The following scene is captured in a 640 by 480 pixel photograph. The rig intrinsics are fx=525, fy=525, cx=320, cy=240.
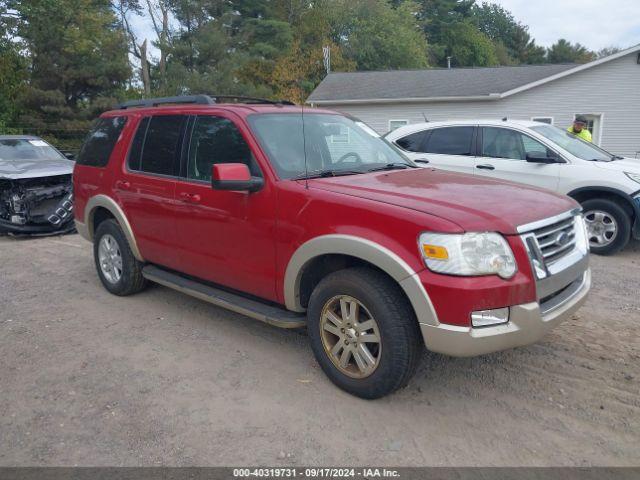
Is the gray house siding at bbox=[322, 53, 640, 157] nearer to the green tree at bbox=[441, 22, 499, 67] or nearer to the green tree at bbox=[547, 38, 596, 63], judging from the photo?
the green tree at bbox=[441, 22, 499, 67]

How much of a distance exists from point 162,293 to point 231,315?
110 cm

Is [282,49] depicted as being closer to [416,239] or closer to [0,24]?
[0,24]

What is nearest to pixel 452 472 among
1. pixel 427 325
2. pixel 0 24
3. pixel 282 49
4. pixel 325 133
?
pixel 427 325

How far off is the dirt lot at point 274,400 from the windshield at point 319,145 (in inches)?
58.7

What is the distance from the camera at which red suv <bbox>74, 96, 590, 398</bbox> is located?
117 inches

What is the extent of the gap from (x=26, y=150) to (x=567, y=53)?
2689 inches

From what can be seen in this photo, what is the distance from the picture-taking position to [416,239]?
3020 mm

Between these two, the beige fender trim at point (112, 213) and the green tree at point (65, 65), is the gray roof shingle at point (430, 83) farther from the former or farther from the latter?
the beige fender trim at point (112, 213)

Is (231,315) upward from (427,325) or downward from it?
downward

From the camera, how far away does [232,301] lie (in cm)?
411

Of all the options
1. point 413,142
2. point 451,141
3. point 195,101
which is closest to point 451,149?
point 451,141

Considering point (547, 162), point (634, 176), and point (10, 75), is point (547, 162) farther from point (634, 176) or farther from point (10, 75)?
point (10, 75)

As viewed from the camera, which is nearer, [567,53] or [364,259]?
[364,259]

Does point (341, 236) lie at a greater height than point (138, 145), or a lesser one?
lesser
